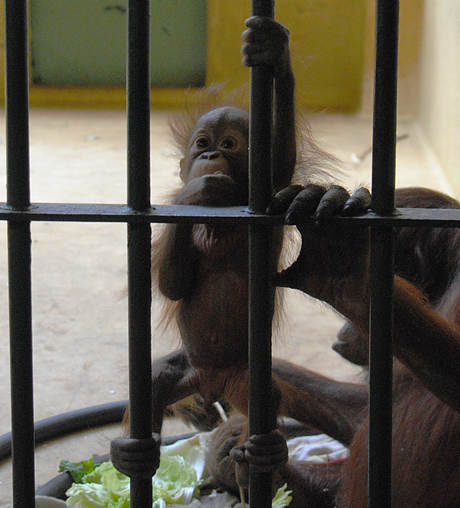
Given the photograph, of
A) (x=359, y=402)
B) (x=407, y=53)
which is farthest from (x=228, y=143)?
(x=407, y=53)

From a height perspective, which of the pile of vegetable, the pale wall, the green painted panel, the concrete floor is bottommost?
the pile of vegetable

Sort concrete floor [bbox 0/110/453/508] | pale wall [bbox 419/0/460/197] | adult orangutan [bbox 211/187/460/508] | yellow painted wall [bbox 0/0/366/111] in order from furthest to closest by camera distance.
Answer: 1. yellow painted wall [bbox 0/0/366/111]
2. pale wall [bbox 419/0/460/197]
3. concrete floor [bbox 0/110/453/508]
4. adult orangutan [bbox 211/187/460/508]

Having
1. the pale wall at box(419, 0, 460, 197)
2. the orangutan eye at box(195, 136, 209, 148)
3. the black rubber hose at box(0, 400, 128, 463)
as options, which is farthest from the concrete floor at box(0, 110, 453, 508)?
the orangutan eye at box(195, 136, 209, 148)

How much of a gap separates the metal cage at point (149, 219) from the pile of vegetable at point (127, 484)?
0.84 metres

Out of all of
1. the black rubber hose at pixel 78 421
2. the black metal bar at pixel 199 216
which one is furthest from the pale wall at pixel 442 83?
the black metal bar at pixel 199 216

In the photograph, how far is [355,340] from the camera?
2.20 meters

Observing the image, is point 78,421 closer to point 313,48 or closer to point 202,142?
point 202,142

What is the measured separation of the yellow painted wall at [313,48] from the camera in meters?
9.00

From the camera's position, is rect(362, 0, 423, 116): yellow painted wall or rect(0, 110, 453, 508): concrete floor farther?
rect(362, 0, 423, 116): yellow painted wall

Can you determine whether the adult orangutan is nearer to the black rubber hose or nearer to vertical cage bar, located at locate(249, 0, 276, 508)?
vertical cage bar, located at locate(249, 0, 276, 508)

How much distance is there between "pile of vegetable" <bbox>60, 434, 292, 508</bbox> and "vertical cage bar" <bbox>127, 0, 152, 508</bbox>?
85cm

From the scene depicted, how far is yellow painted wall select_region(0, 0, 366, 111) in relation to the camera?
900 cm

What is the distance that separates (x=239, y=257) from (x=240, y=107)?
0.49 metres

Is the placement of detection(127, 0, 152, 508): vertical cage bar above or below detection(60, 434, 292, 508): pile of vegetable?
above
